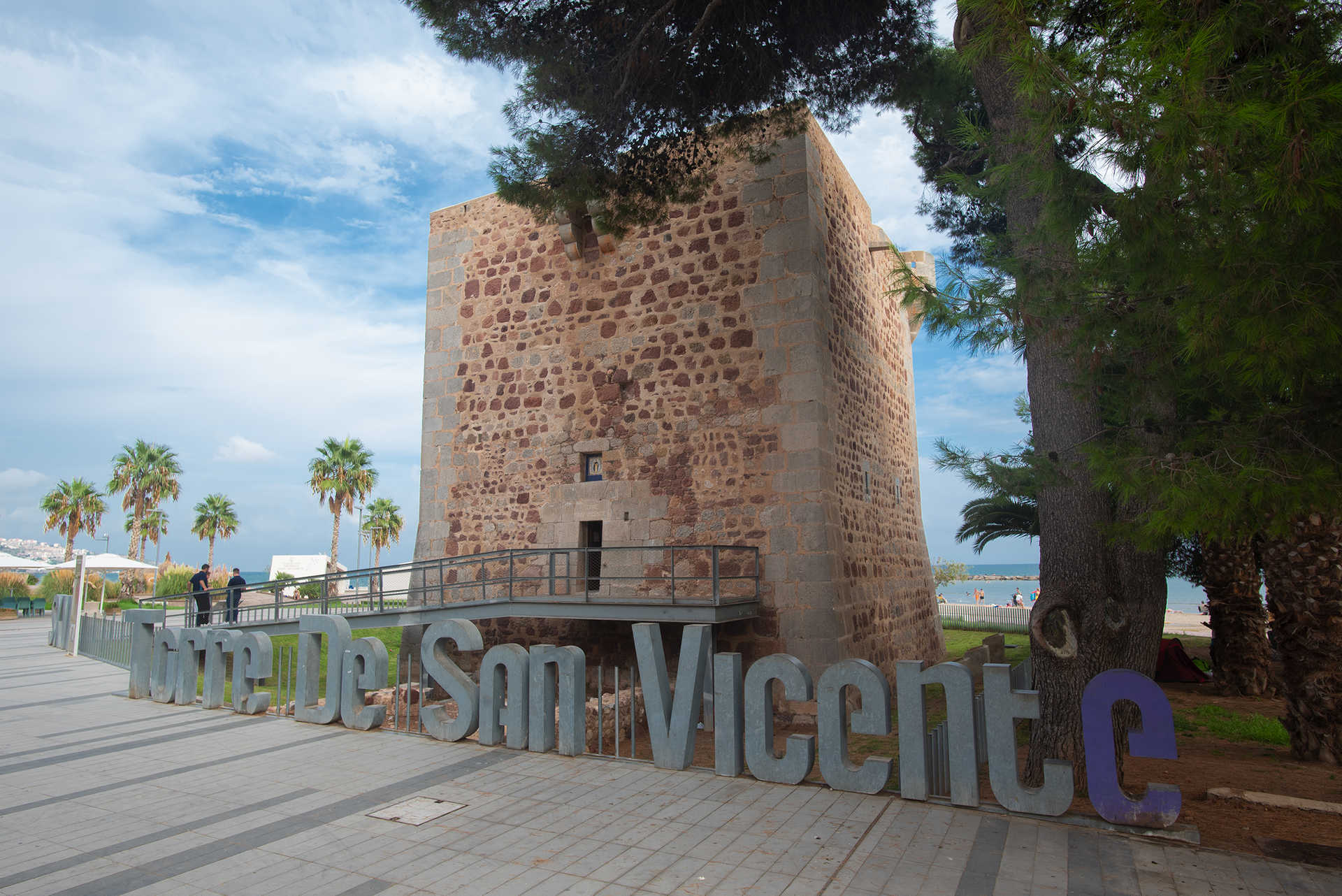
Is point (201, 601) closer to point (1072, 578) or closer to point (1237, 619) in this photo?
point (1072, 578)

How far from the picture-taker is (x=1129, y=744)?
4.73 metres

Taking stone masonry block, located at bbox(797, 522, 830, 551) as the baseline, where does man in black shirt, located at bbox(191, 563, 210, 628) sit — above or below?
below

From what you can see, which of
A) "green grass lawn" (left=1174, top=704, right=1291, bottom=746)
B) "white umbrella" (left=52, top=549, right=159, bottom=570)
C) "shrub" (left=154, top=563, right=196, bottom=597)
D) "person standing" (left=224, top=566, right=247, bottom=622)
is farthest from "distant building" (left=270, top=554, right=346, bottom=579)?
"green grass lawn" (left=1174, top=704, right=1291, bottom=746)

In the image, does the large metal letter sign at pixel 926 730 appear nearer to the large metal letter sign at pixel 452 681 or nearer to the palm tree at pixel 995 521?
the large metal letter sign at pixel 452 681

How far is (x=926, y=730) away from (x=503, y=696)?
3.93 metres

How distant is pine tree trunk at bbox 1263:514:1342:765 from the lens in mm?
6863

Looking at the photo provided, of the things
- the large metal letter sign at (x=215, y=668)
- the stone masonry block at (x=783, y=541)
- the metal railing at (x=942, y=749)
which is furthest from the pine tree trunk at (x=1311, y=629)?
the large metal letter sign at (x=215, y=668)

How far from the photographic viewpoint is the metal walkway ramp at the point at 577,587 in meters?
8.34

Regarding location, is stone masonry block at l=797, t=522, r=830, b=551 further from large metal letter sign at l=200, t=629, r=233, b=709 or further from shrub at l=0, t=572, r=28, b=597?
shrub at l=0, t=572, r=28, b=597

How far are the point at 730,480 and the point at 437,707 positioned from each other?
4212mm

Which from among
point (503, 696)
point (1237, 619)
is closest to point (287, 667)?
point (503, 696)

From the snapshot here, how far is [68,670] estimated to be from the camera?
13039mm

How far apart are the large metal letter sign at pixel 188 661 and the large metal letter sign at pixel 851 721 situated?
780 cm

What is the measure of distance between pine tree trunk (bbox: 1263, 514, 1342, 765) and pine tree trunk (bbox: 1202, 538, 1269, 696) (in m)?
3.74
